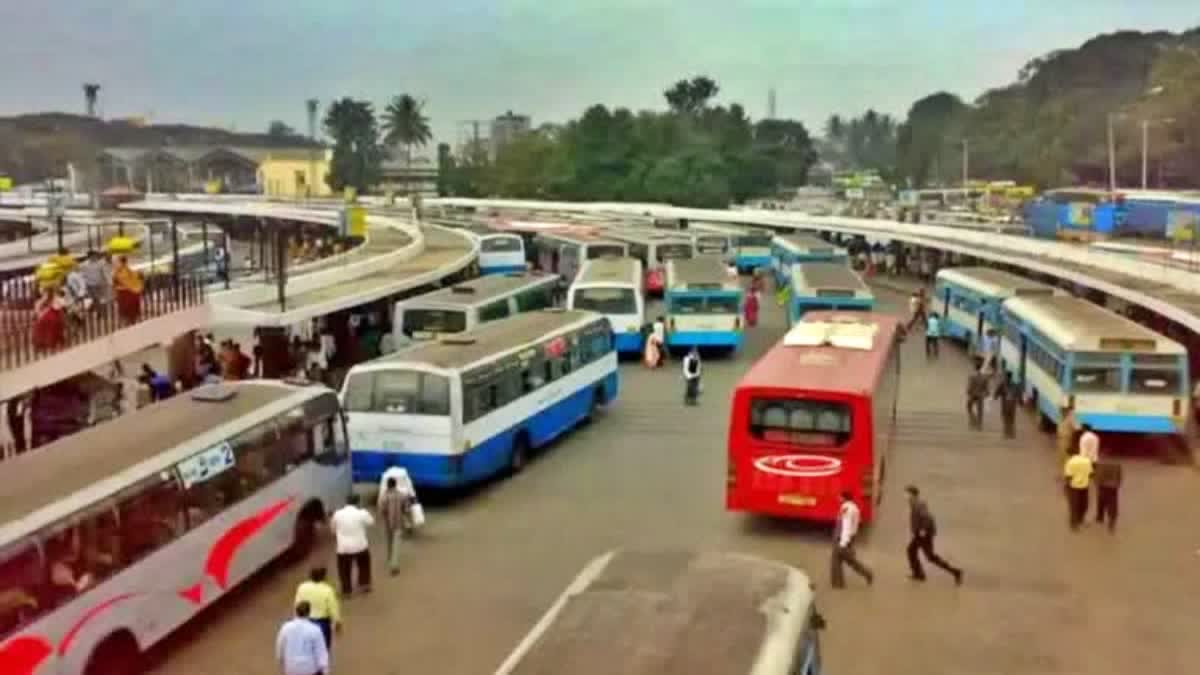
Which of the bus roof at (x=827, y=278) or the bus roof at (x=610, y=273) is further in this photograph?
the bus roof at (x=827, y=278)

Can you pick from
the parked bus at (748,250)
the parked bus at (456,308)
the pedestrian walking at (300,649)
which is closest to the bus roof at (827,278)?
the parked bus at (456,308)

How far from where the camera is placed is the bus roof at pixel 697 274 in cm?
3266

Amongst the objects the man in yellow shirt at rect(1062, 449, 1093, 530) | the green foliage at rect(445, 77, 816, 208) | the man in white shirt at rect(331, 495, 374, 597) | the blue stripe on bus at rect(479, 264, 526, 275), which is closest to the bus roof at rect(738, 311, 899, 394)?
the man in yellow shirt at rect(1062, 449, 1093, 530)

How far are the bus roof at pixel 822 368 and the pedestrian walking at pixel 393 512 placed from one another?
4189mm

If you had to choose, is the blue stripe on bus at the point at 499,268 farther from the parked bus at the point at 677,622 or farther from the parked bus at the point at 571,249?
the parked bus at the point at 677,622

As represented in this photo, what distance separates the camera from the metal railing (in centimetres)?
1644

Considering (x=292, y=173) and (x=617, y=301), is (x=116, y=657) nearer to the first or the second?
(x=617, y=301)

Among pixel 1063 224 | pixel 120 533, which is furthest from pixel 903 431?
pixel 1063 224

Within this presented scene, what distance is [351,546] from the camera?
1429 cm

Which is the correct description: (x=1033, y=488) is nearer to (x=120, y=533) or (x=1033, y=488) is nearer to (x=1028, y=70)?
(x=120, y=533)

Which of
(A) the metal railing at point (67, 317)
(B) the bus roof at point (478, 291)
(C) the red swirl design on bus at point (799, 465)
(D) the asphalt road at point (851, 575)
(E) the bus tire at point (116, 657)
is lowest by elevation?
(D) the asphalt road at point (851, 575)

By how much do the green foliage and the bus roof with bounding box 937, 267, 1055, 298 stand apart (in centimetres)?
5958

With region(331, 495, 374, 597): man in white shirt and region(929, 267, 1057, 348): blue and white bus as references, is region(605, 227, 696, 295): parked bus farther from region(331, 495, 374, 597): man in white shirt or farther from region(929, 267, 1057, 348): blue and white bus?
region(331, 495, 374, 597): man in white shirt

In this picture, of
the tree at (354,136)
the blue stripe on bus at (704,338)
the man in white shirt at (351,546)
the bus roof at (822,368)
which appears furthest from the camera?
the tree at (354,136)
